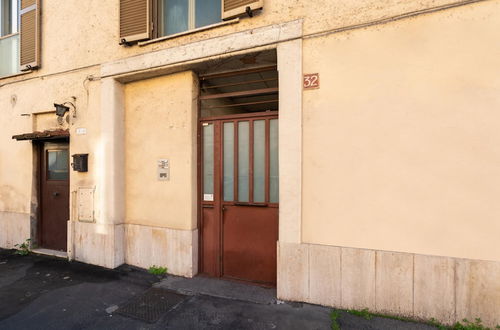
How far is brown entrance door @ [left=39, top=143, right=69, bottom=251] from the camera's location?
16.7ft

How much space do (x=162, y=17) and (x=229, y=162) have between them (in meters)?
2.84

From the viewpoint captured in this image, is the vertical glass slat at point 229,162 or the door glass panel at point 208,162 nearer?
the vertical glass slat at point 229,162

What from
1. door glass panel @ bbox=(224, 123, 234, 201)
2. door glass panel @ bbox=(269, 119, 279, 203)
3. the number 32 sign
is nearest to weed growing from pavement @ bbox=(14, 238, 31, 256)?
door glass panel @ bbox=(224, 123, 234, 201)

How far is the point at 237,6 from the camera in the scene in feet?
11.4

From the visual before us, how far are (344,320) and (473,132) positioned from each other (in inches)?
99.6

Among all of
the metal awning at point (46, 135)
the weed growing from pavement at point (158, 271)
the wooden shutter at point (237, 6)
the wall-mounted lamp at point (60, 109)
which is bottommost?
the weed growing from pavement at point (158, 271)

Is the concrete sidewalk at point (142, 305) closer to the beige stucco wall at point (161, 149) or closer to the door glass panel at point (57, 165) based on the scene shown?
the beige stucco wall at point (161, 149)

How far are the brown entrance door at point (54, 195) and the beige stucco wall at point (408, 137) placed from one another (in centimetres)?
494

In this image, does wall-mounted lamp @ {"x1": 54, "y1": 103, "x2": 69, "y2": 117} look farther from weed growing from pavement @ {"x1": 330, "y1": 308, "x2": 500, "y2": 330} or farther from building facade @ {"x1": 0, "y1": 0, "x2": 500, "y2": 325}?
weed growing from pavement @ {"x1": 330, "y1": 308, "x2": 500, "y2": 330}

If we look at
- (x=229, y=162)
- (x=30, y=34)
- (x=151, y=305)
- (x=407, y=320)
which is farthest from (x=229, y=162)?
(x=30, y=34)

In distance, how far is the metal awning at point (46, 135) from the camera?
189 inches

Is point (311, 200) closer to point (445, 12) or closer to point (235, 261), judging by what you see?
point (235, 261)

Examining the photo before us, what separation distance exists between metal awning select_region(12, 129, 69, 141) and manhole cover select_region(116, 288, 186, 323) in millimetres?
3466

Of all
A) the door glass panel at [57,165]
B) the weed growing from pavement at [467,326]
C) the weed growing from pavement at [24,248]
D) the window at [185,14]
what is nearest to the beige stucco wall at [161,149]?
the window at [185,14]
